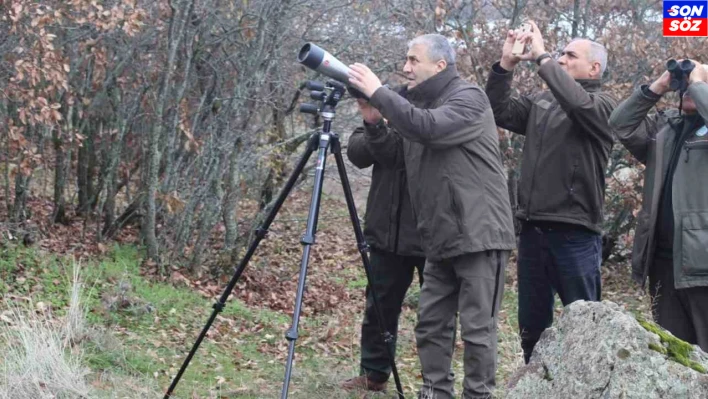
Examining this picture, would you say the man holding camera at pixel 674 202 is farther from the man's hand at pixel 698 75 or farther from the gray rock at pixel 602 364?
the gray rock at pixel 602 364

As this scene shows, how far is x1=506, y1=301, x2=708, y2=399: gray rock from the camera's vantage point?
3.09m

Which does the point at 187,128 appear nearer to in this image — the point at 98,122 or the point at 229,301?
the point at 98,122

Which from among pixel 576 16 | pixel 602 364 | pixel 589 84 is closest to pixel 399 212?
pixel 589 84

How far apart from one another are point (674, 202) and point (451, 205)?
41.0 inches

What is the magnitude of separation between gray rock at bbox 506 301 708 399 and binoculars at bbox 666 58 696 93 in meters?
1.33

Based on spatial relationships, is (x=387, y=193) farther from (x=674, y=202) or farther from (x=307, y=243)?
(x=674, y=202)

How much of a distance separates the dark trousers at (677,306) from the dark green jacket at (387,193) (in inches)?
50.9

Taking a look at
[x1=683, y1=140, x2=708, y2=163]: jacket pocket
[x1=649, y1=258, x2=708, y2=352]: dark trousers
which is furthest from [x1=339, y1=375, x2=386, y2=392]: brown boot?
[x1=683, y1=140, x2=708, y2=163]: jacket pocket

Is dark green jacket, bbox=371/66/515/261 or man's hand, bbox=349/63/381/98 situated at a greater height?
man's hand, bbox=349/63/381/98

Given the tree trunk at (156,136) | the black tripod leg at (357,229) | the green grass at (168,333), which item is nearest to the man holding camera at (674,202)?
the black tripod leg at (357,229)

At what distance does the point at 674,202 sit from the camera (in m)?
4.12

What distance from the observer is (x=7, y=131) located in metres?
7.20

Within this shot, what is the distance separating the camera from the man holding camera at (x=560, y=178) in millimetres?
4703

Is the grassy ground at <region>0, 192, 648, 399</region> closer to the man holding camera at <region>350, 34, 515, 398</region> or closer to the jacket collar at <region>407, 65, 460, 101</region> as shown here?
the man holding camera at <region>350, 34, 515, 398</region>
